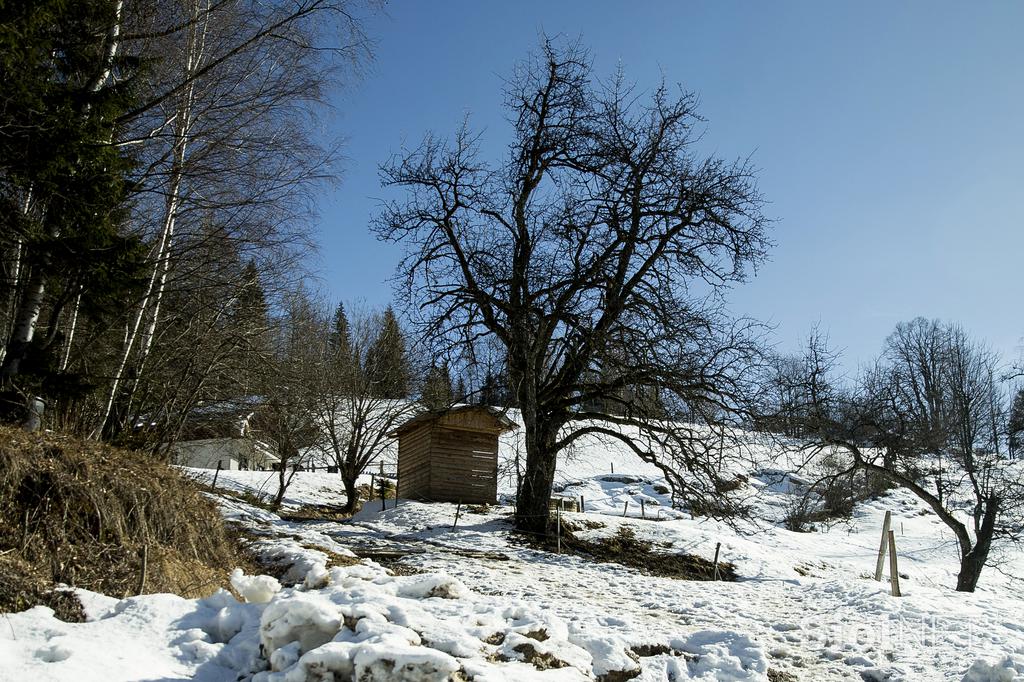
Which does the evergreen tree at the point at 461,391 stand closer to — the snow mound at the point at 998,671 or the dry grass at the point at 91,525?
the dry grass at the point at 91,525

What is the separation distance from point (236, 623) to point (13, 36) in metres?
5.64

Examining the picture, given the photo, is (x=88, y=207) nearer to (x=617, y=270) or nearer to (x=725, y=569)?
(x=617, y=270)

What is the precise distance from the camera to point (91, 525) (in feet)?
25.0

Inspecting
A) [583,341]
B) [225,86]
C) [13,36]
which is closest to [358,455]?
[583,341]

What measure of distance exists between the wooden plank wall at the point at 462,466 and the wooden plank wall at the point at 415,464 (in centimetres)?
32

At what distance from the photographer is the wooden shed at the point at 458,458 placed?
2584 cm

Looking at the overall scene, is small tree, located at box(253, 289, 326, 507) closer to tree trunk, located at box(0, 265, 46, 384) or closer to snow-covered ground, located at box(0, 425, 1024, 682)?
snow-covered ground, located at box(0, 425, 1024, 682)

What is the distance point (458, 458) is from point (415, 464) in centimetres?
196

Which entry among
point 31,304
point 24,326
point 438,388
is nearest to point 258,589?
point 24,326

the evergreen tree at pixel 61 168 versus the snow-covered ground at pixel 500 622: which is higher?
the evergreen tree at pixel 61 168

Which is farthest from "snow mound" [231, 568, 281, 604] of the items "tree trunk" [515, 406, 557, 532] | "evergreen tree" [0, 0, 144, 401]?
"tree trunk" [515, 406, 557, 532]

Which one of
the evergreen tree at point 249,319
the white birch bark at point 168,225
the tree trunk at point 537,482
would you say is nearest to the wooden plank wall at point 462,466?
the tree trunk at point 537,482

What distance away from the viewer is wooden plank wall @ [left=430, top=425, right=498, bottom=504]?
2591cm

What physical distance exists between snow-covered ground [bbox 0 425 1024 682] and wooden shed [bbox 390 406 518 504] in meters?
5.18
